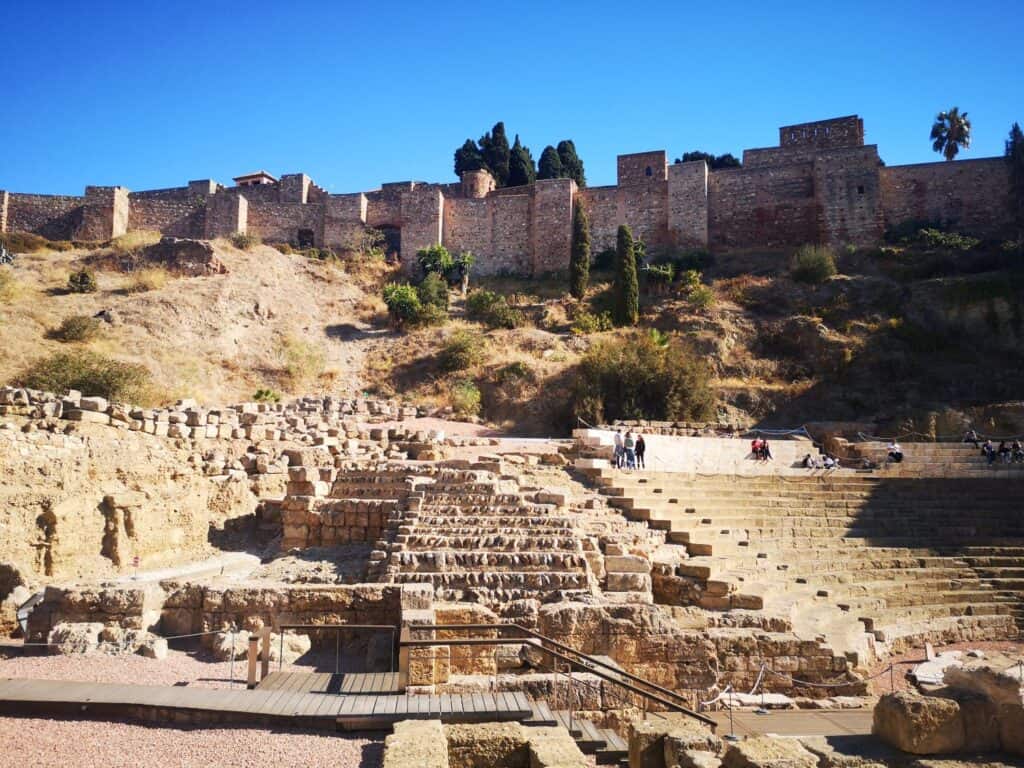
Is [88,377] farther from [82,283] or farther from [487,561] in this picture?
[487,561]

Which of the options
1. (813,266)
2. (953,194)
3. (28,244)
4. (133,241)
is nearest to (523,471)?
(813,266)

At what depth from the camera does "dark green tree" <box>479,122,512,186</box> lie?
142 feet

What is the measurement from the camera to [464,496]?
10.7m

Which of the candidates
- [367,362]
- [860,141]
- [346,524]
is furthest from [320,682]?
[860,141]

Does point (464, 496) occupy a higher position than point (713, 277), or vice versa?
point (713, 277)

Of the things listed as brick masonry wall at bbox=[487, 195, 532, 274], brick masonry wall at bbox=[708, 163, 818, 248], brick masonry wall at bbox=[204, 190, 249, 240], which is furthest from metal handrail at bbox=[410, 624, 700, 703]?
brick masonry wall at bbox=[204, 190, 249, 240]

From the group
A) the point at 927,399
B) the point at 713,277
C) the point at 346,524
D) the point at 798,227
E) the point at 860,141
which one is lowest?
the point at 346,524

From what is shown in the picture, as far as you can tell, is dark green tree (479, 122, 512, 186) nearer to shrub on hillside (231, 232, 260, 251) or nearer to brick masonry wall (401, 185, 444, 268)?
brick masonry wall (401, 185, 444, 268)

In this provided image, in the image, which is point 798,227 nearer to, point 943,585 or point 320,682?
point 943,585

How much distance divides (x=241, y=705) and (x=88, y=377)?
50.5 feet

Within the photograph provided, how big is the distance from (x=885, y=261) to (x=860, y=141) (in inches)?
265

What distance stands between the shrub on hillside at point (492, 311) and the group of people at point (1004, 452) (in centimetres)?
1683

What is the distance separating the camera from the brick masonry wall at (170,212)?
3784 centimetres

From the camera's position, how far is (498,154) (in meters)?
43.3
